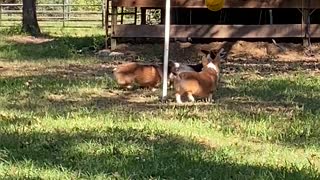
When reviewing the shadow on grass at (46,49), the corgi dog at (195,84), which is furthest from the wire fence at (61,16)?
the corgi dog at (195,84)

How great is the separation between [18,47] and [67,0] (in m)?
19.4

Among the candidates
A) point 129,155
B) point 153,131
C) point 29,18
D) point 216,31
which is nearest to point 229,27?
point 216,31

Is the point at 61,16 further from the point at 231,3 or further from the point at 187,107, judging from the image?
the point at 187,107

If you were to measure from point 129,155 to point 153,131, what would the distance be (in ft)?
3.47

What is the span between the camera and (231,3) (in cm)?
1777

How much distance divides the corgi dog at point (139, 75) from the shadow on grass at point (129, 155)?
3.20 metres

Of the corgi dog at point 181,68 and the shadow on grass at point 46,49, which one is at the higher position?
the corgi dog at point 181,68

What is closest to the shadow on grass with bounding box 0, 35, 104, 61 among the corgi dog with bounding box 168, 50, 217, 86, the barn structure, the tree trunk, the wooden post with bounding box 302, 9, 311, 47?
the barn structure

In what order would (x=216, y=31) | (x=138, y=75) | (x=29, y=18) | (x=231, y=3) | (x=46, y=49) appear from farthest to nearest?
(x=29, y=18) → (x=231, y=3) → (x=216, y=31) → (x=46, y=49) → (x=138, y=75)

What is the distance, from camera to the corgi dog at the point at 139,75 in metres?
10.0

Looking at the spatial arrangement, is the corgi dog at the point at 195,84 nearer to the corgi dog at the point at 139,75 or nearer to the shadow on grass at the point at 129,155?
the corgi dog at the point at 139,75

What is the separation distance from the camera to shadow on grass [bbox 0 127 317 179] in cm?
521

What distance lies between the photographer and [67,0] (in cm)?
3738

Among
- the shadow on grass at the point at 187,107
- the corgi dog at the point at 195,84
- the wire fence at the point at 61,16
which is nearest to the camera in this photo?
the shadow on grass at the point at 187,107
